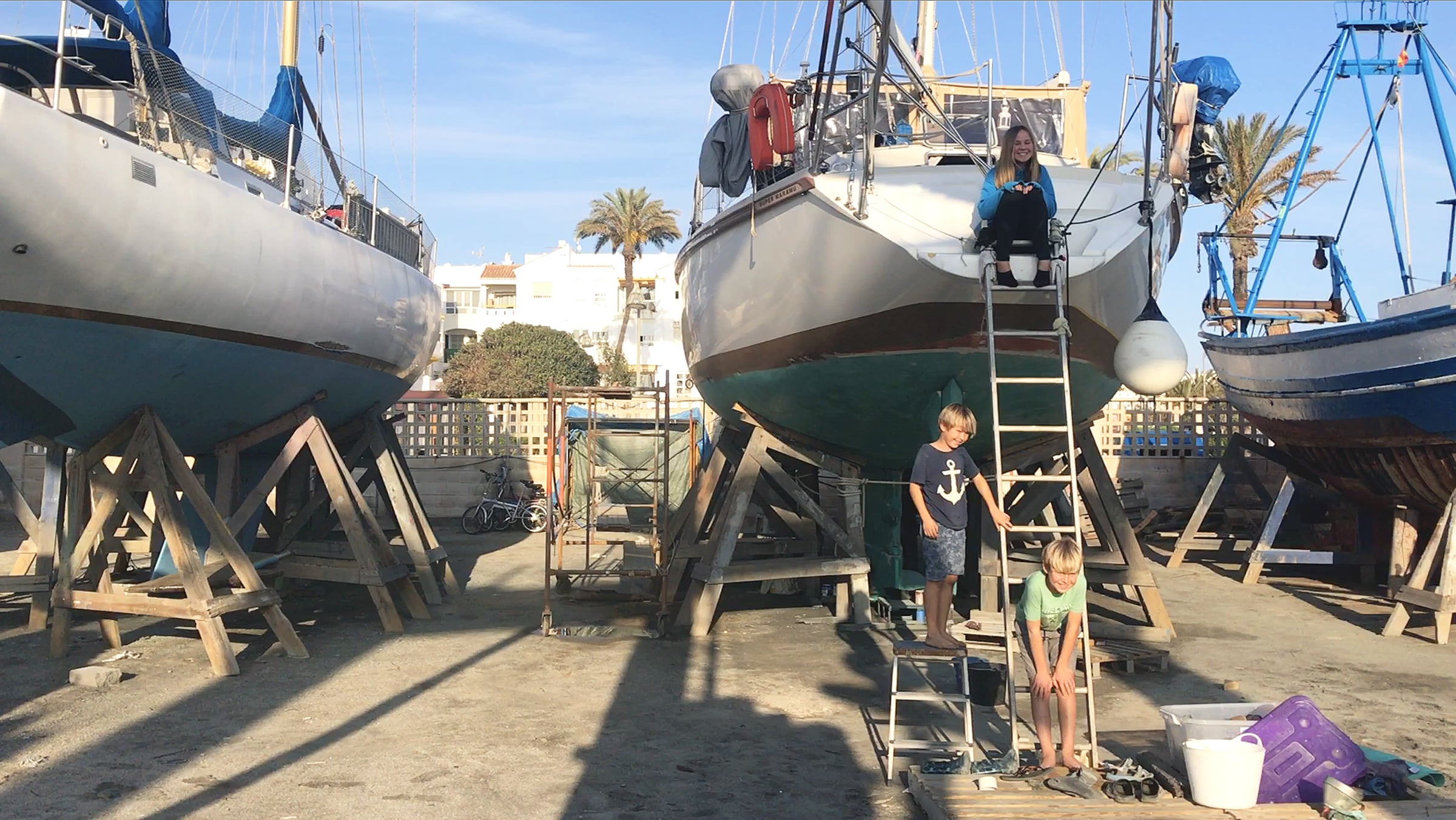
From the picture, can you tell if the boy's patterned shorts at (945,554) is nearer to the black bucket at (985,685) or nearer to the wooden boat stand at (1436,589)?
the black bucket at (985,685)

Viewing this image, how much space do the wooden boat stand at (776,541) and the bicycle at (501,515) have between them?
7189 millimetres

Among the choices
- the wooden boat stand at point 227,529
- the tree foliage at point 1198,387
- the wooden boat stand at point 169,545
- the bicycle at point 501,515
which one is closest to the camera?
the wooden boat stand at point 169,545

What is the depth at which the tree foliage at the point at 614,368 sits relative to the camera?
46781 mm

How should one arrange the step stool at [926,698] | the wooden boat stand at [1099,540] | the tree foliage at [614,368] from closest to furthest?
the step stool at [926,698] → the wooden boat stand at [1099,540] → the tree foliage at [614,368]

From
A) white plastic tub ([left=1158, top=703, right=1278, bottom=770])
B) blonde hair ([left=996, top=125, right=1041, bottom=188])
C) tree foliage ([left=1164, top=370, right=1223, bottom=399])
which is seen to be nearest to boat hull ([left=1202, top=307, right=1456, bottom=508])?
blonde hair ([left=996, top=125, right=1041, bottom=188])

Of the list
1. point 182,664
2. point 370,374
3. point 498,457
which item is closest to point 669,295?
Result: point 498,457

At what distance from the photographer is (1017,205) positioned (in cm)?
675

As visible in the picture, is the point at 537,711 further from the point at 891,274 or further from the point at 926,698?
the point at 891,274

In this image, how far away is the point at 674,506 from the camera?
661 inches

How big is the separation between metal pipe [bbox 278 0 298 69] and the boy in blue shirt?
397 inches

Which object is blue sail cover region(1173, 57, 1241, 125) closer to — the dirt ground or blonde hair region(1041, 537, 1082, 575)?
the dirt ground

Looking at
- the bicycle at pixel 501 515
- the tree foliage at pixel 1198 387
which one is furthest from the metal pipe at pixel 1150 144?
the tree foliage at pixel 1198 387

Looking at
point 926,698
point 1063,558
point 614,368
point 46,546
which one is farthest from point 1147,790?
point 614,368

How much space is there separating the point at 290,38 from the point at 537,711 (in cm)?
968
